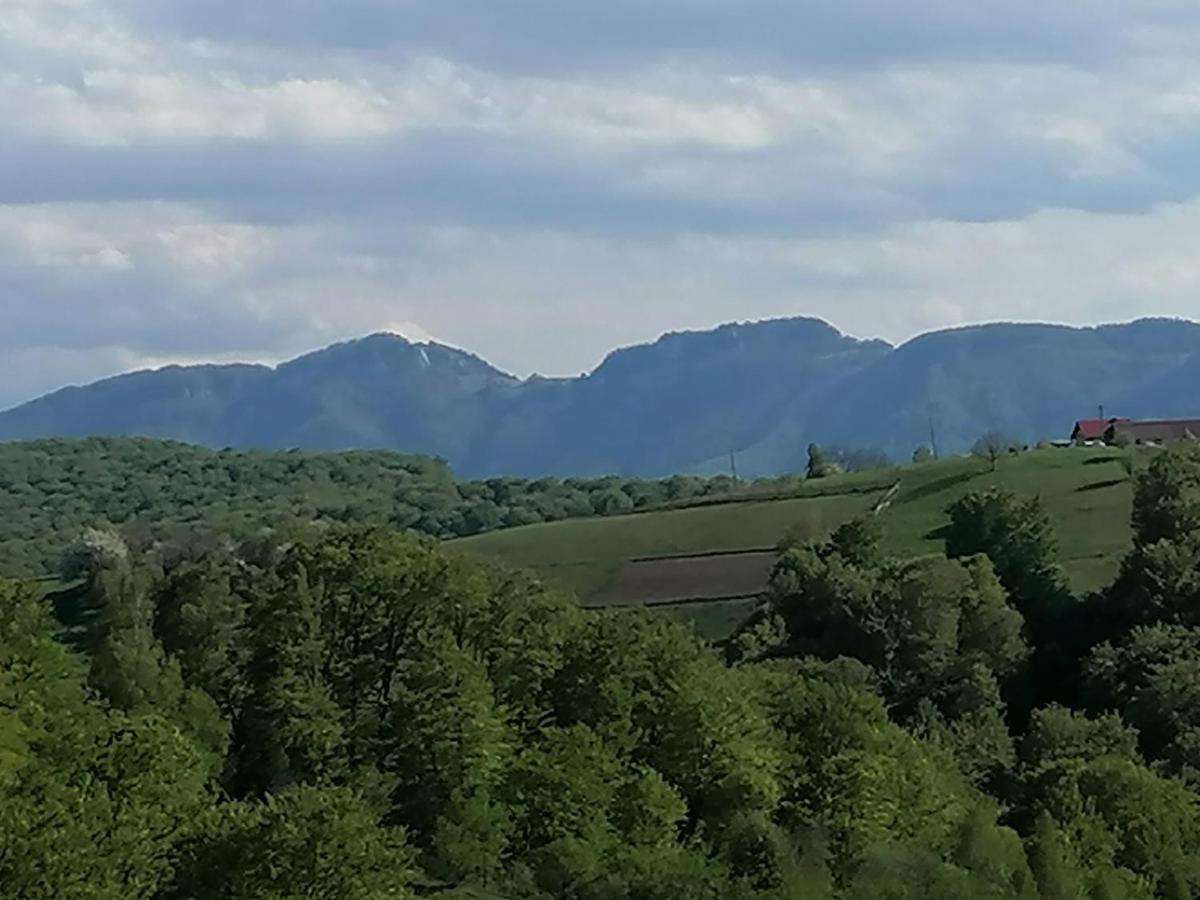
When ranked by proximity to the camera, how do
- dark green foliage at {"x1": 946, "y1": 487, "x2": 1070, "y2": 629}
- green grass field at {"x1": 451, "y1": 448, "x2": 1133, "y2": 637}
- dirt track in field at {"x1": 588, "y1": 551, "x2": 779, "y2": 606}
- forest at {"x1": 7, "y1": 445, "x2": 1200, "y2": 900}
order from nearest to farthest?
forest at {"x1": 7, "y1": 445, "x2": 1200, "y2": 900}, dark green foliage at {"x1": 946, "y1": 487, "x2": 1070, "y2": 629}, green grass field at {"x1": 451, "y1": 448, "x2": 1133, "y2": 637}, dirt track in field at {"x1": 588, "y1": 551, "x2": 779, "y2": 606}

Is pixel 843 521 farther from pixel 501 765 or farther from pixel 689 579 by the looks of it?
pixel 501 765

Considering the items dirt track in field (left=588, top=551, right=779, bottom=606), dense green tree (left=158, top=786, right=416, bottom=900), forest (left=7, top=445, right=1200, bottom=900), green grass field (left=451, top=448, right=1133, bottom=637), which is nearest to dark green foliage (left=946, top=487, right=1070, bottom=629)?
green grass field (left=451, top=448, right=1133, bottom=637)

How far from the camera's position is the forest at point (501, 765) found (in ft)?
159

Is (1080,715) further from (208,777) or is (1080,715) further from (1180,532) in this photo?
(208,777)

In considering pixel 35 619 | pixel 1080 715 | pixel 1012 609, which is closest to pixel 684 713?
pixel 35 619

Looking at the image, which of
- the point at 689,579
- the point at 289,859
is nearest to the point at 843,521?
the point at 689,579

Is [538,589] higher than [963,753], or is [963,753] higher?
[538,589]

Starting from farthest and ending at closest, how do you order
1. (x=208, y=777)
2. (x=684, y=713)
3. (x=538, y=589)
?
(x=538, y=589)
(x=684, y=713)
(x=208, y=777)

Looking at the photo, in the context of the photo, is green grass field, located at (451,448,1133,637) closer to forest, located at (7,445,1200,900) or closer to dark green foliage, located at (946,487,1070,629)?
dark green foliage, located at (946,487,1070,629)

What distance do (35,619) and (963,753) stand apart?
1778 inches

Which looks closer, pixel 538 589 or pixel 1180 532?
pixel 538 589

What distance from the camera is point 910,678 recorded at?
10694cm

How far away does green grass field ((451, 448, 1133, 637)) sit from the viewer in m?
136

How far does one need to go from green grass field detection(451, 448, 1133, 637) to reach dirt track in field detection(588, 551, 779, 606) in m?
1.60
